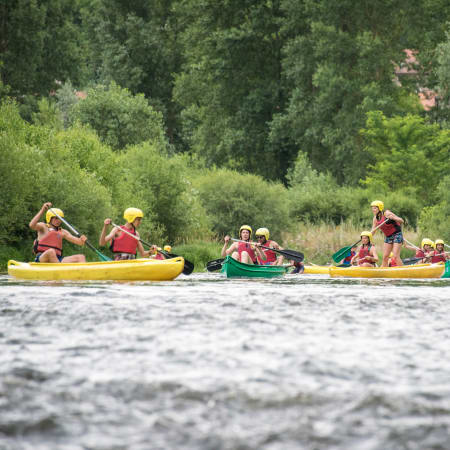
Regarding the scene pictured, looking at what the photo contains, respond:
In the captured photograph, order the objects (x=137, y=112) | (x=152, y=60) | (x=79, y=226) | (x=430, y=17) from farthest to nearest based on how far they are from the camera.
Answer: (x=152, y=60) → (x=430, y=17) → (x=137, y=112) → (x=79, y=226)

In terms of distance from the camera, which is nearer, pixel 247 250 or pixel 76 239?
pixel 76 239

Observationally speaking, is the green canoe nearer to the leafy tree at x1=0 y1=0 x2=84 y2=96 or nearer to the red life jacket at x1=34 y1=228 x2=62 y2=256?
the red life jacket at x1=34 y1=228 x2=62 y2=256

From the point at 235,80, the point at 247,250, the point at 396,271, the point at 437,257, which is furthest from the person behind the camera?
the point at 235,80

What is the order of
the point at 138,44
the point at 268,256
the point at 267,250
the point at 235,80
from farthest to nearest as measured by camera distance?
the point at 138,44
the point at 235,80
the point at 267,250
the point at 268,256

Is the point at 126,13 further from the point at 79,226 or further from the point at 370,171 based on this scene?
the point at 79,226

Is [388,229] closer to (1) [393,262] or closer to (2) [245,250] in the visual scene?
(1) [393,262]

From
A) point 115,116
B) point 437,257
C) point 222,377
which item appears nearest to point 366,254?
point 437,257

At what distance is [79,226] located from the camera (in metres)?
20.0

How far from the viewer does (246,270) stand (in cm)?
1639

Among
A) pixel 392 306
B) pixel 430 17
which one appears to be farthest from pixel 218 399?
pixel 430 17

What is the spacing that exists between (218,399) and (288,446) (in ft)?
2.85

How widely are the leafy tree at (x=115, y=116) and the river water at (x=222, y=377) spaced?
29117 mm

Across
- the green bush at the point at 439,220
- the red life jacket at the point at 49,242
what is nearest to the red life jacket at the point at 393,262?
the red life jacket at the point at 49,242

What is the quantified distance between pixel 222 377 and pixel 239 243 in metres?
12.3
